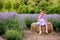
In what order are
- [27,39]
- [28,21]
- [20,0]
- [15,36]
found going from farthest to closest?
[20,0] → [28,21] → [27,39] → [15,36]

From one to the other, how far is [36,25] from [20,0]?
722 cm

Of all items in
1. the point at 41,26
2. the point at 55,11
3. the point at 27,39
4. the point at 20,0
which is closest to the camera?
→ the point at 27,39

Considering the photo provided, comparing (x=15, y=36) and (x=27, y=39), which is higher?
(x=15, y=36)

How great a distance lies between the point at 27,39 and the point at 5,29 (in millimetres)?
1086

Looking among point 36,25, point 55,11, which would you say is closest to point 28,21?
point 36,25

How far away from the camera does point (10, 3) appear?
1833 cm

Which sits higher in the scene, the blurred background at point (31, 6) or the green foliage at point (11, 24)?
the green foliage at point (11, 24)

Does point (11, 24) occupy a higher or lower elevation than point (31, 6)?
higher

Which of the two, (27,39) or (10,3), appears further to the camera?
(10,3)

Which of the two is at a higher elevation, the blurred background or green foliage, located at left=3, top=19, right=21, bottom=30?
green foliage, located at left=3, top=19, right=21, bottom=30

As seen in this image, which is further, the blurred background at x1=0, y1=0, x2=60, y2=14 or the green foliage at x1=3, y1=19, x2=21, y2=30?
the blurred background at x1=0, y1=0, x2=60, y2=14

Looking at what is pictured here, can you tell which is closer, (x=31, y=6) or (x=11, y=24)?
(x=11, y=24)

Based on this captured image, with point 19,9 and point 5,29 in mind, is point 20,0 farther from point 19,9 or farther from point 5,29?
point 5,29

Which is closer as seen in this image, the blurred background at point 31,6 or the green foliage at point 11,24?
the green foliage at point 11,24
